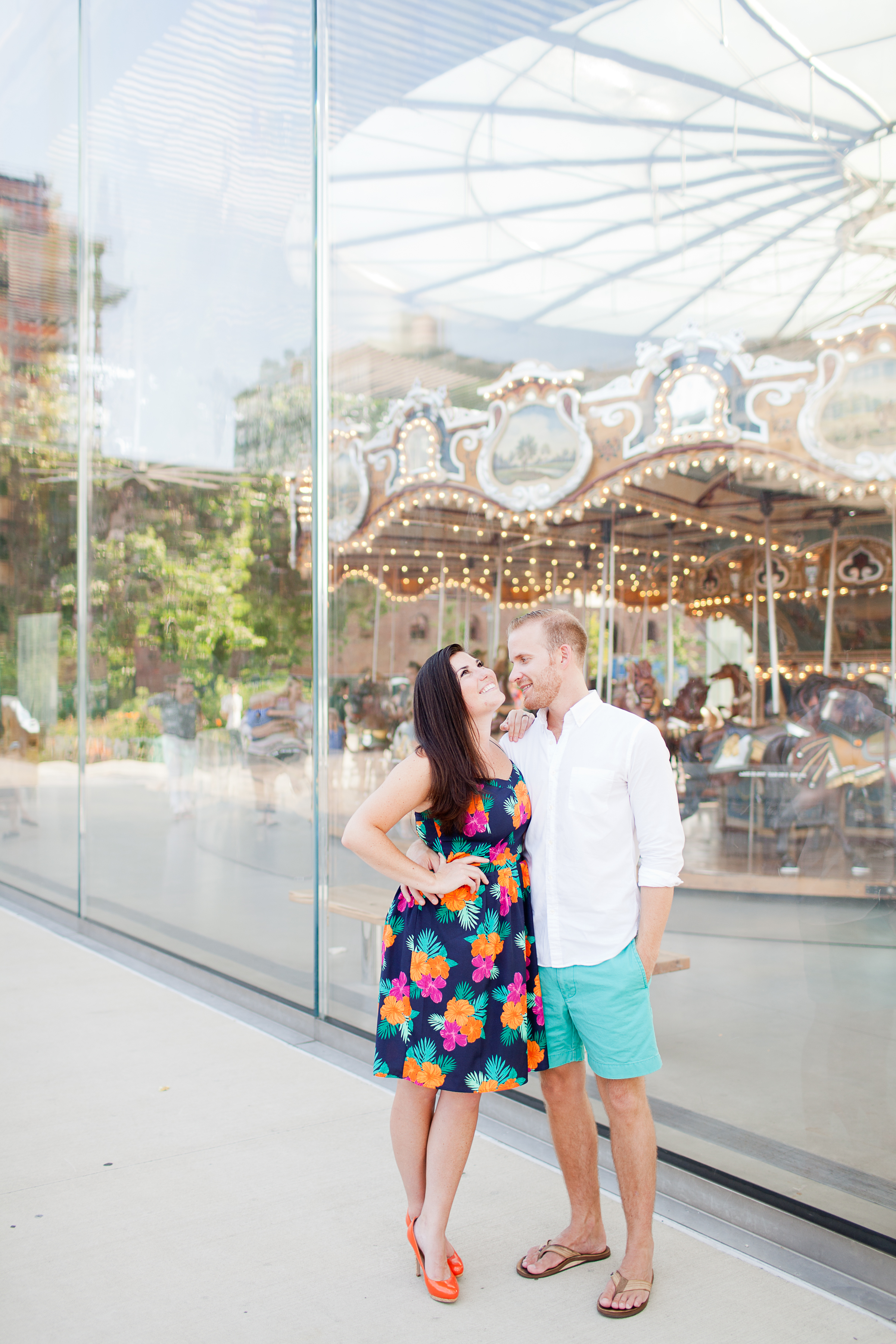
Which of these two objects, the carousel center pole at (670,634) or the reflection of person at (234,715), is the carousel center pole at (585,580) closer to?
the carousel center pole at (670,634)

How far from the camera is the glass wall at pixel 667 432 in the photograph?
4.50 m

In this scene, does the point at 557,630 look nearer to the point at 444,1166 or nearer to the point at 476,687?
the point at 476,687

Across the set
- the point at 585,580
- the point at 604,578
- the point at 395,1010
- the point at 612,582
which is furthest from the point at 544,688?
the point at 612,582

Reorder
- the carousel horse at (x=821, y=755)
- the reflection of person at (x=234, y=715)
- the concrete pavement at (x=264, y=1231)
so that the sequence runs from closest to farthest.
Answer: the concrete pavement at (x=264, y=1231), the reflection of person at (x=234, y=715), the carousel horse at (x=821, y=755)

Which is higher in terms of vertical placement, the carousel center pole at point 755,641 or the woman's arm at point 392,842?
the carousel center pole at point 755,641

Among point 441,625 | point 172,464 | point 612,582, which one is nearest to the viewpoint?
point 441,625

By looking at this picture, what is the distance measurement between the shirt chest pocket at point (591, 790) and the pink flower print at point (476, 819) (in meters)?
0.21

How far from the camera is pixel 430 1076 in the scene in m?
2.46

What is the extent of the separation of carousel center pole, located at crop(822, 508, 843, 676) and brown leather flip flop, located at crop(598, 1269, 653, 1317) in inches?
239

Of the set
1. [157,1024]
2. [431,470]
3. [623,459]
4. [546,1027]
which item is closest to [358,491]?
[431,470]

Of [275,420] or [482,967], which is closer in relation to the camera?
[482,967]

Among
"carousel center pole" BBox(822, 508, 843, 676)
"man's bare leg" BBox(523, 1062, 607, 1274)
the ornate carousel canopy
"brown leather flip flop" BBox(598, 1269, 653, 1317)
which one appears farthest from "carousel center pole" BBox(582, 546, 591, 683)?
"brown leather flip flop" BBox(598, 1269, 653, 1317)

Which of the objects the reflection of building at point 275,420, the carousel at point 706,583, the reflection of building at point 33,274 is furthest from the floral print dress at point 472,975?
the reflection of building at point 33,274

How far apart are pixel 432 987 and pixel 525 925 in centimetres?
27
